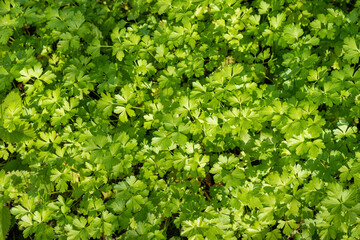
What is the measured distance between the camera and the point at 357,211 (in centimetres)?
192

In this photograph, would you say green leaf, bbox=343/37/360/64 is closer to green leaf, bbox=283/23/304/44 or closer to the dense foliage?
the dense foliage

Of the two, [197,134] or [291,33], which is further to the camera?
[291,33]

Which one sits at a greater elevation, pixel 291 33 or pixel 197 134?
pixel 291 33

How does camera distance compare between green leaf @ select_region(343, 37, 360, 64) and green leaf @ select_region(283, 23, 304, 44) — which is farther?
green leaf @ select_region(283, 23, 304, 44)

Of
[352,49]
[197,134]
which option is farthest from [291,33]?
[197,134]

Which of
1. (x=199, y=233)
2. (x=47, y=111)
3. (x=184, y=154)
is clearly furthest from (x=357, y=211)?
(x=47, y=111)

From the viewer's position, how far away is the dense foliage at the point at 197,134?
2148 millimetres

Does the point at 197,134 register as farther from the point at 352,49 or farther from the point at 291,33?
the point at 352,49

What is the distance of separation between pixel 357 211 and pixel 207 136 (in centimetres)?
106

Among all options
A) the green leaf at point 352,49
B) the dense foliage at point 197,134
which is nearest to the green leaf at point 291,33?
the dense foliage at point 197,134

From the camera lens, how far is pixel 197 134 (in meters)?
2.34

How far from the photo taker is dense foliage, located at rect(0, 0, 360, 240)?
Result: 84.6 inches

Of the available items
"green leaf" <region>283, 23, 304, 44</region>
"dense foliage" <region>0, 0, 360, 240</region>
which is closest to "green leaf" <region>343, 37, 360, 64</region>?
"dense foliage" <region>0, 0, 360, 240</region>

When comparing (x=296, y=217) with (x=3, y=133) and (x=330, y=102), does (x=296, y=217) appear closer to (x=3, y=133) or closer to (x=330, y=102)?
(x=330, y=102)
